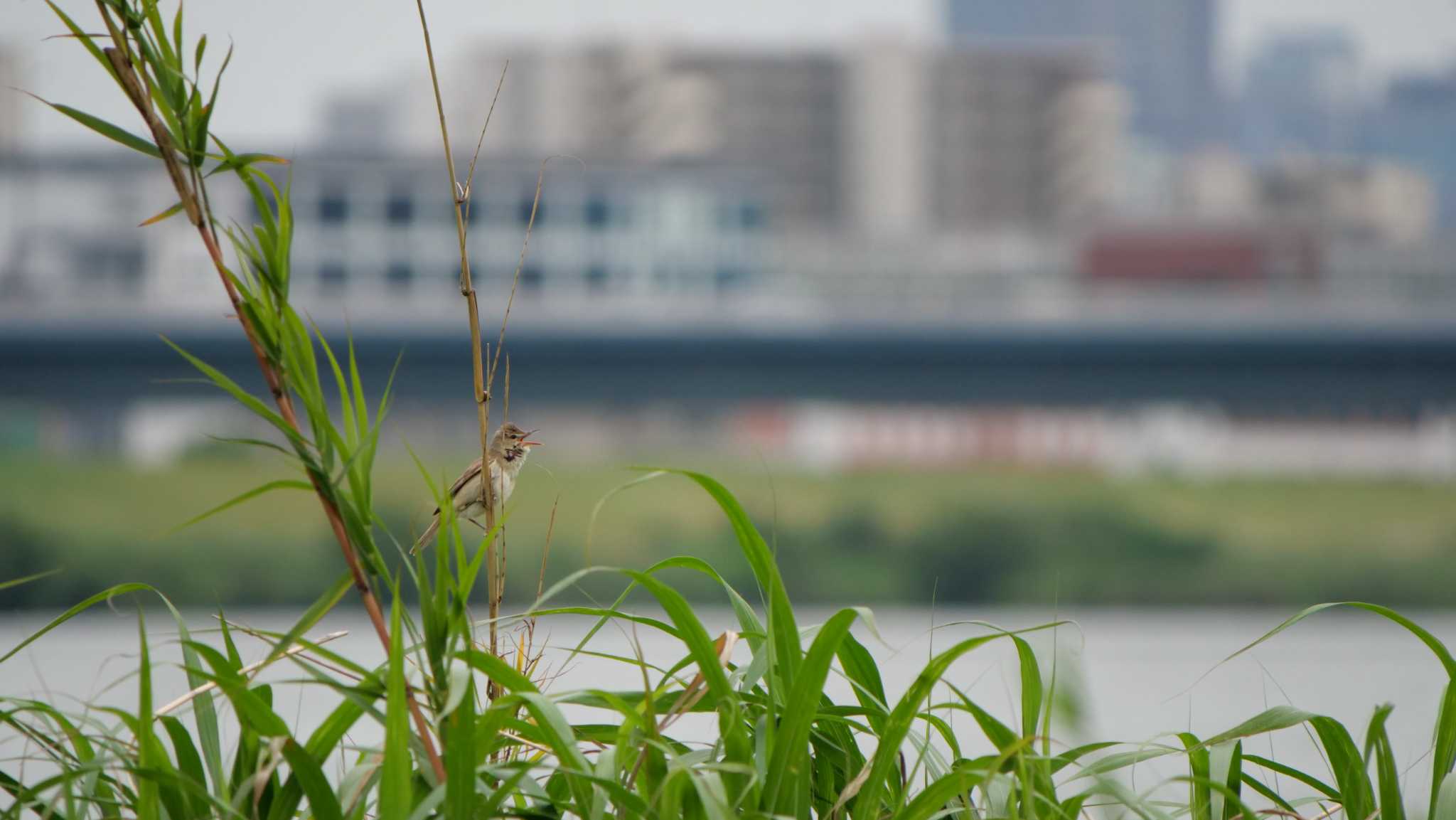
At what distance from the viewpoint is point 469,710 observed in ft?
5.46

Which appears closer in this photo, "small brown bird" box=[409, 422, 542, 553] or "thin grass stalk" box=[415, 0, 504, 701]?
"thin grass stalk" box=[415, 0, 504, 701]

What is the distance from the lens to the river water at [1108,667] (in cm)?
351

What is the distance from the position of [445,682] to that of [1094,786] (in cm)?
103

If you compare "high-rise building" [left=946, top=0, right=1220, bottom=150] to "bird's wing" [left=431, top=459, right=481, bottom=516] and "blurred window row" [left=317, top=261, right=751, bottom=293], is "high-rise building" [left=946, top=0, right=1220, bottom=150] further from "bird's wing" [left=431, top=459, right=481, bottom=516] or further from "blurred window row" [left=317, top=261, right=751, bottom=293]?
"bird's wing" [left=431, top=459, right=481, bottom=516]

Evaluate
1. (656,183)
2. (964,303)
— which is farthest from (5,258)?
(964,303)

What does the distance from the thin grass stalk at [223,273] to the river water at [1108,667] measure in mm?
342

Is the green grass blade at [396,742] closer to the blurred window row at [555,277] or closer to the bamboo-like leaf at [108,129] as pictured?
the bamboo-like leaf at [108,129]

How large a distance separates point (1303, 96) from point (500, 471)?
489ft

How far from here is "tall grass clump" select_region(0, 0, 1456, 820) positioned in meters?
1.63

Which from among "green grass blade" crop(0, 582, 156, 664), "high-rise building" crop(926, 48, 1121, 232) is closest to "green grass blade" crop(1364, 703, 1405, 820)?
"green grass blade" crop(0, 582, 156, 664)

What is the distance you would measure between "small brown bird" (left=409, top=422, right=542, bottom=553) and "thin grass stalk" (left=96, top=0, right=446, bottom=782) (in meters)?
0.29

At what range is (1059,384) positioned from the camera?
99.9 ft

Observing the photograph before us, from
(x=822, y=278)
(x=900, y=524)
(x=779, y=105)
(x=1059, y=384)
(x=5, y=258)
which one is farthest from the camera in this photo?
(x=779, y=105)

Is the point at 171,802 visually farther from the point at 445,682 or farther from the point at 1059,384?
the point at 1059,384
